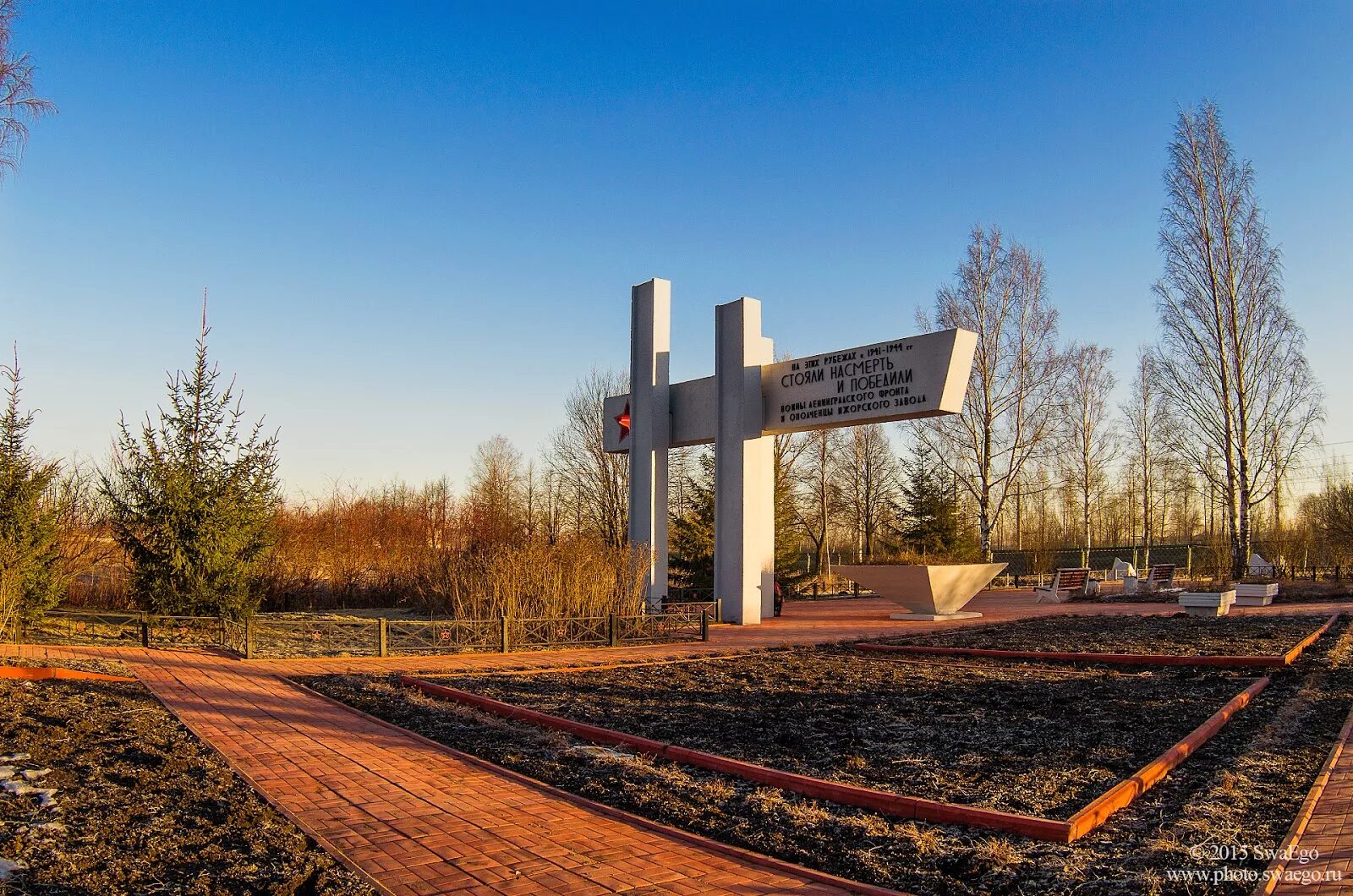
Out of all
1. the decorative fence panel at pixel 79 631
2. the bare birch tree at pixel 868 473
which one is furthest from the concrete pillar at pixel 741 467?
the bare birch tree at pixel 868 473

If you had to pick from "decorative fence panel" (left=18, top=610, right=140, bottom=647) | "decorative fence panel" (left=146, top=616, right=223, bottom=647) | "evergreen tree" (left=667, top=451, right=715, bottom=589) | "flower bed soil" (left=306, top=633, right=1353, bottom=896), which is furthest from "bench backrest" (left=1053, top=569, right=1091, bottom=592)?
"decorative fence panel" (left=18, top=610, right=140, bottom=647)

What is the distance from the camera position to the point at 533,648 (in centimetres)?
1287

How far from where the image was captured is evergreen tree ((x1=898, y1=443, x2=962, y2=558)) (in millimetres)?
24391

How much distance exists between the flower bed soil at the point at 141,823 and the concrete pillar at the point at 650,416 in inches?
481

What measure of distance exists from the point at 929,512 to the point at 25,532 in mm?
20387

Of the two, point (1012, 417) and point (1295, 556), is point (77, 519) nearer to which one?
point (1012, 417)

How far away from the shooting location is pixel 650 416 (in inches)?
730

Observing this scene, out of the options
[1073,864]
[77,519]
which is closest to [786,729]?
[1073,864]

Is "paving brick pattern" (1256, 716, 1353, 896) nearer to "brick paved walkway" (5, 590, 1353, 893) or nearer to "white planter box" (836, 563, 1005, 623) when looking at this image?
"brick paved walkway" (5, 590, 1353, 893)

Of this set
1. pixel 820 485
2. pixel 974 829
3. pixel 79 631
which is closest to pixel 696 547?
pixel 79 631

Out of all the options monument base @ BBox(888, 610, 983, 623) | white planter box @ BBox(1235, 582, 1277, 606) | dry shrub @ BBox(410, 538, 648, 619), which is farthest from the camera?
white planter box @ BBox(1235, 582, 1277, 606)

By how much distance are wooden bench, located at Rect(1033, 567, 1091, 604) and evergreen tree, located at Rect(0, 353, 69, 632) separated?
67.7 feet

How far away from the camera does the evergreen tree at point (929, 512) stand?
24.4 metres

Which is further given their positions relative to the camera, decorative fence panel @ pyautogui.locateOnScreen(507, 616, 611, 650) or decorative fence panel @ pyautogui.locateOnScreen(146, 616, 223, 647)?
decorative fence panel @ pyautogui.locateOnScreen(507, 616, 611, 650)
